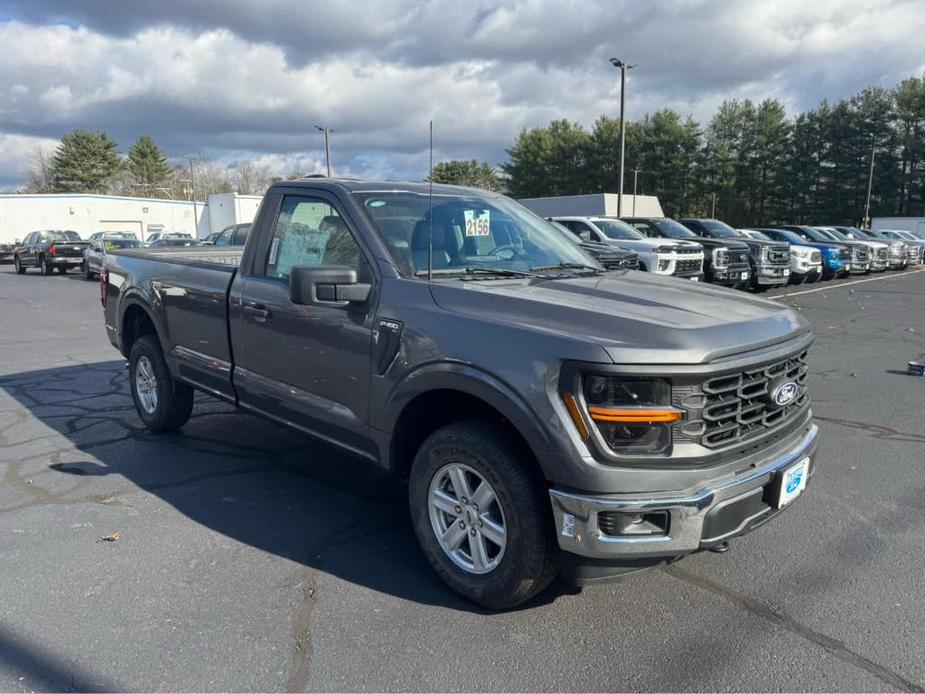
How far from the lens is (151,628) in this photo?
2.96m

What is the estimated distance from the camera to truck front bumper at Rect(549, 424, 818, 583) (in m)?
2.60

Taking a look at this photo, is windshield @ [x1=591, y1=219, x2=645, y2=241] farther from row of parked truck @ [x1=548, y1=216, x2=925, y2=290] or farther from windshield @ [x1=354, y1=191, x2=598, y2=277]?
windshield @ [x1=354, y1=191, x2=598, y2=277]

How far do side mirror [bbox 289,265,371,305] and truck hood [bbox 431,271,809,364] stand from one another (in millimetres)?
421

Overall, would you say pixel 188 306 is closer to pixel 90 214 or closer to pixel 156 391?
pixel 156 391

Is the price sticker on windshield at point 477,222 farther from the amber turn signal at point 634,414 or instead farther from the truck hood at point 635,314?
the amber turn signal at point 634,414

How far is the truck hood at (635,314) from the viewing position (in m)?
2.64

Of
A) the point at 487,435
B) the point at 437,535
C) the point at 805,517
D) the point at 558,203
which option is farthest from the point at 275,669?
the point at 558,203

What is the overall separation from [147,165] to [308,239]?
335 feet

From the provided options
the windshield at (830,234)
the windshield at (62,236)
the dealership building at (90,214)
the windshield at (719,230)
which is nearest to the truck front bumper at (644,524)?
the windshield at (719,230)

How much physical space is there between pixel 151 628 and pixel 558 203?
1896 inches

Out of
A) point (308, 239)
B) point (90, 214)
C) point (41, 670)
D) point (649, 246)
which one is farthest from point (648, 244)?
point (90, 214)

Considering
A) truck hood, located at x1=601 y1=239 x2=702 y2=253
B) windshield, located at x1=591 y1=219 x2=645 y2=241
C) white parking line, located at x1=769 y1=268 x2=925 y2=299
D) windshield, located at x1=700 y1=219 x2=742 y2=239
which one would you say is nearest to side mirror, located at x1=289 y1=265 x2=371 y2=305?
truck hood, located at x1=601 y1=239 x2=702 y2=253

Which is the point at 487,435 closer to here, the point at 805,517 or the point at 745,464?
the point at 745,464

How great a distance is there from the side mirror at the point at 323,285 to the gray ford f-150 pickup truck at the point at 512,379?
0.04 ft
